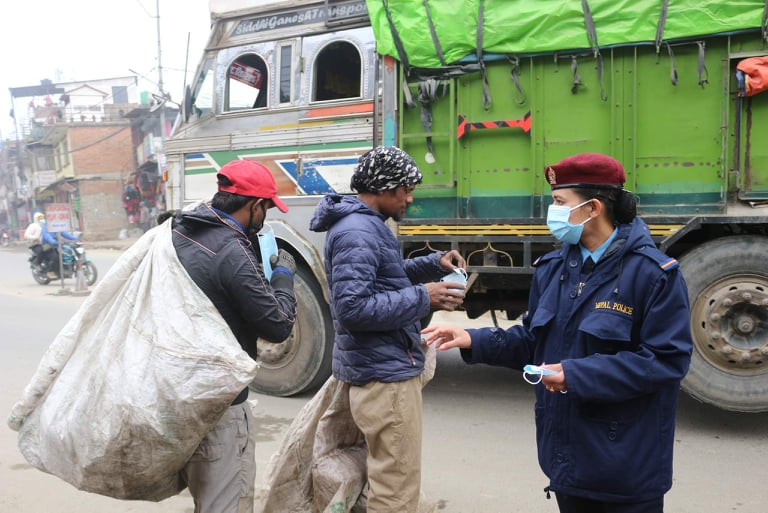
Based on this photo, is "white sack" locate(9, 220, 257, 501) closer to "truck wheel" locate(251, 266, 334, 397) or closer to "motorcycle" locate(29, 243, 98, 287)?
"truck wheel" locate(251, 266, 334, 397)

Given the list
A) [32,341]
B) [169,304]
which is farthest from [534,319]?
[32,341]

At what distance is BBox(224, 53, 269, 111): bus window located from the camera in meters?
5.56

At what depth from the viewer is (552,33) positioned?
436 cm

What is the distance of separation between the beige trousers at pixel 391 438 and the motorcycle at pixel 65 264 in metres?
12.3

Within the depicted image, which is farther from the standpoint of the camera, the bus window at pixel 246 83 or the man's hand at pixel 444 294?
the bus window at pixel 246 83

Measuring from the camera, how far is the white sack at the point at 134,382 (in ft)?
6.84

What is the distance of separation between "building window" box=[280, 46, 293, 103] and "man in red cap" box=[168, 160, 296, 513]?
3005 mm

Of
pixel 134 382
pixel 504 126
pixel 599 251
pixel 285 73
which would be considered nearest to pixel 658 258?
pixel 599 251

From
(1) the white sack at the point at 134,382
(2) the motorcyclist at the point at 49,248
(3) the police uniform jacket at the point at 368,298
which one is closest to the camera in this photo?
(1) the white sack at the point at 134,382

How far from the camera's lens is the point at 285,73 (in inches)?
213

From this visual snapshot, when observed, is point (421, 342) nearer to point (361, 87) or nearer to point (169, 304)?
point (169, 304)

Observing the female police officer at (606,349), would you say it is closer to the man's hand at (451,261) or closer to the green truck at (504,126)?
the man's hand at (451,261)

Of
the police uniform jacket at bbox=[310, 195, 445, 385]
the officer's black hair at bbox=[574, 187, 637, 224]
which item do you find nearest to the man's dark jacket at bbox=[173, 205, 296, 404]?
the police uniform jacket at bbox=[310, 195, 445, 385]

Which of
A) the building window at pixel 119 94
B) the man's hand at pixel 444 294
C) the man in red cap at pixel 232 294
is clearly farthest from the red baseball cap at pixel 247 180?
the building window at pixel 119 94
